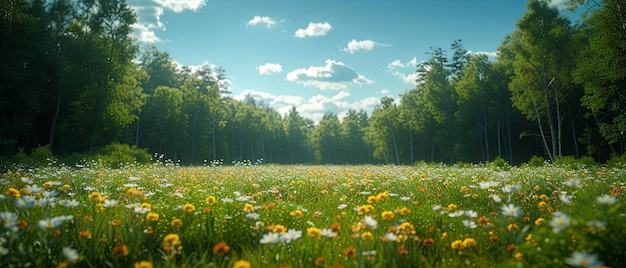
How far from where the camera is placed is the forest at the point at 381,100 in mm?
21719

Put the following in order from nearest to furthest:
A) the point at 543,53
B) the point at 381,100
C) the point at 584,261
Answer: the point at 584,261 < the point at 543,53 < the point at 381,100

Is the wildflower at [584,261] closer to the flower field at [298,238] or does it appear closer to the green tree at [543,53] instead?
the flower field at [298,238]

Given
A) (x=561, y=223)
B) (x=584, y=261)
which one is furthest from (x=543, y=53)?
(x=584, y=261)

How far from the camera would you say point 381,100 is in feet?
180

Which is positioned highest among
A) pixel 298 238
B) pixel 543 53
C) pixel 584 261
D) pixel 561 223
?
pixel 543 53

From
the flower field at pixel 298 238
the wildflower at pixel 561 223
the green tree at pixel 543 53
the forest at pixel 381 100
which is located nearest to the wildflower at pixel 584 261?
the flower field at pixel 298 238

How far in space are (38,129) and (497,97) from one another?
46.9 m

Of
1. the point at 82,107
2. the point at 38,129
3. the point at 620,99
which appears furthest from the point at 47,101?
the point at 620,99

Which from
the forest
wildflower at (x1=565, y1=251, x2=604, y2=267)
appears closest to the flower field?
wildflower at (x1=565, y1=251, x2=604, y2=267)

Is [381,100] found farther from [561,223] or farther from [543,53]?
[561,223]

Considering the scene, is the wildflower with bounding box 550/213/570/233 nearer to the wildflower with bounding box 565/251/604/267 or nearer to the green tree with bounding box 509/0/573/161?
the wildflower with bounding box 565/251/604/267

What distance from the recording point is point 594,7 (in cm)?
1869

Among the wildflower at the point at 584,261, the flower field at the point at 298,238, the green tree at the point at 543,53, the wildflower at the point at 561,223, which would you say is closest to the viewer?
the wildflower at the point at 584,261

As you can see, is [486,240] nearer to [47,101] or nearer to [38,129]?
[47,101]
